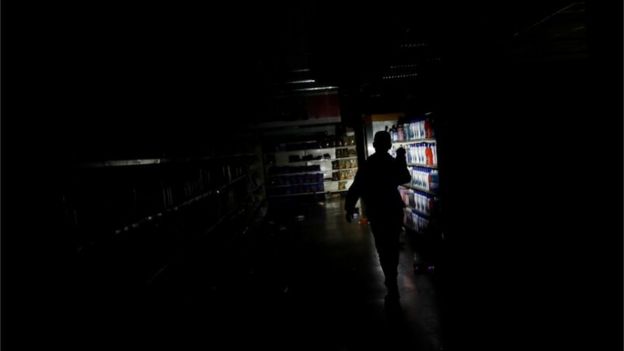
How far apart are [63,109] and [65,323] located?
4.03ft

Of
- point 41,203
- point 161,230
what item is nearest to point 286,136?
point 161,230

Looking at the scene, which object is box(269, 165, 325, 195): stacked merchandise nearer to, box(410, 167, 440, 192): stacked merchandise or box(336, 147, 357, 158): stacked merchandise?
box(336, 147, 357, 158): stacked merchandise

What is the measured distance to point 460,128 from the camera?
227 cm

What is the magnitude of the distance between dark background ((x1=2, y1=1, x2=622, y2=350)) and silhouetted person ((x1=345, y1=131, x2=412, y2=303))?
24.4 inches

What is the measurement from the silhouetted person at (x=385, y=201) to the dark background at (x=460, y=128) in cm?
62

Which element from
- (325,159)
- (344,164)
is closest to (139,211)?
(325,159)

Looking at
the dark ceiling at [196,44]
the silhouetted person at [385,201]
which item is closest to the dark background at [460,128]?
the dark ceiling at [196,44]

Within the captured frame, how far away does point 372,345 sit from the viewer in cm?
329

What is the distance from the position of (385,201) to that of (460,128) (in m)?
1.92

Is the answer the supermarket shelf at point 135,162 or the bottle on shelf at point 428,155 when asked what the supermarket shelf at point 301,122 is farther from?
the supermarket shelf at point 135,162

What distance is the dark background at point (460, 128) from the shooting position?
1820mm

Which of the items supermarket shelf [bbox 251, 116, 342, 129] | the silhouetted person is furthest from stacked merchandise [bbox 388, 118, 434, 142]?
supermarket shelf [bbox 251, 116, 342, 129]

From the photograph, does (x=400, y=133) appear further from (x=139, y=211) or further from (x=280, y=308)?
(x=139, y=211)

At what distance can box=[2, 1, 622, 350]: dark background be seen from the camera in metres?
1.82
